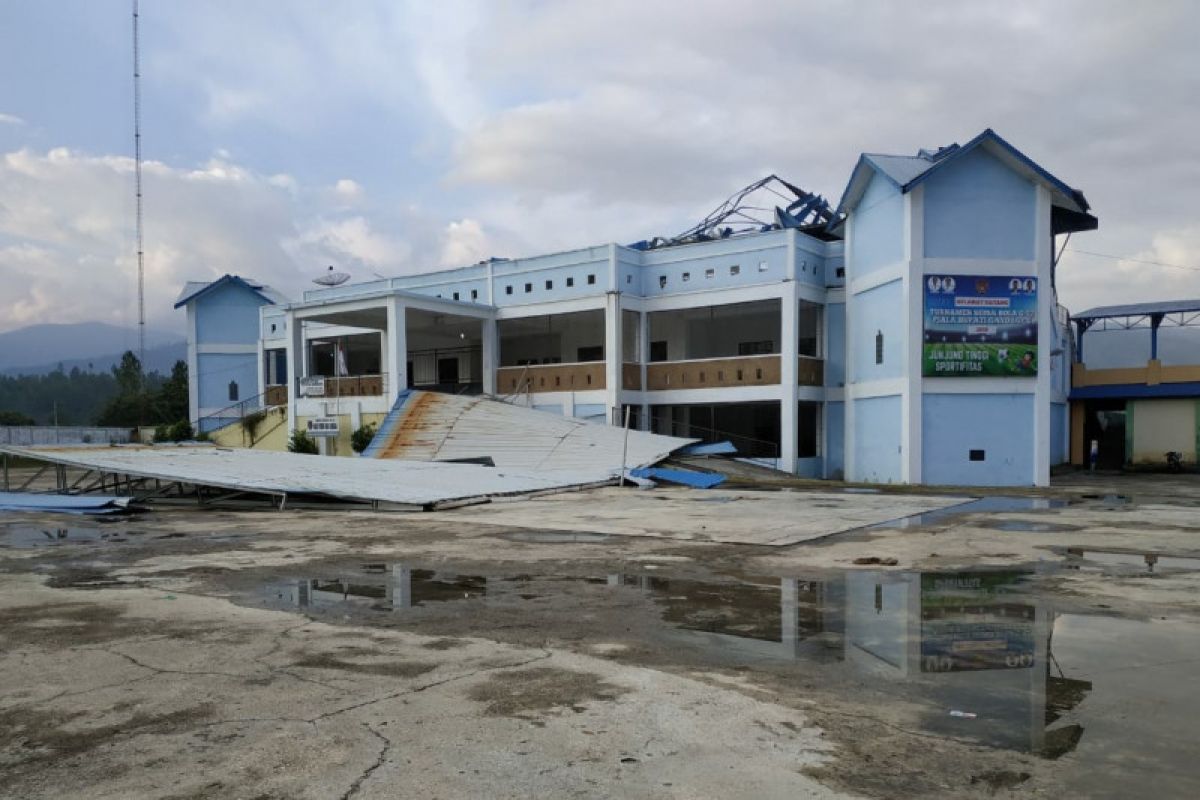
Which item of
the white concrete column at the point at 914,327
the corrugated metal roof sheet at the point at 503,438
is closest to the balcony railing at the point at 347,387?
the corrugated metal roof sheet at the point at 503,438

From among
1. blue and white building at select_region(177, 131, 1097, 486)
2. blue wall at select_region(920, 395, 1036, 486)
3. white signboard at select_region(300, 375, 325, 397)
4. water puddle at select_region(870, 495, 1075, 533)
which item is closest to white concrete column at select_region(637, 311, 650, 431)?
blue and white building at select_region(177, 131, 1097, 486)

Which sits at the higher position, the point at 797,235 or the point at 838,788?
the point at 797,235

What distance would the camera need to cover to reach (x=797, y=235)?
28.3 meters

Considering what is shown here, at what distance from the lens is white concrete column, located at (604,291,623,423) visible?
99.2 feet

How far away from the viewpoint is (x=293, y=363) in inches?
1293

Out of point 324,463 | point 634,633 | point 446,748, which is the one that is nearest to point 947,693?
point 634,633

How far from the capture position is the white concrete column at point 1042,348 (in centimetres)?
2431

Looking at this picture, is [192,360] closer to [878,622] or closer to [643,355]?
[643,355]

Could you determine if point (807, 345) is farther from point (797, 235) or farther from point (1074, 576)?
point (1074, 576)

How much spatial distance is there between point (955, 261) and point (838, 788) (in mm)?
23699

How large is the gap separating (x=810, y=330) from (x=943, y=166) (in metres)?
8.46

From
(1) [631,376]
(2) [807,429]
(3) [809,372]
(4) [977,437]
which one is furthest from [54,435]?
(4) [977,437]

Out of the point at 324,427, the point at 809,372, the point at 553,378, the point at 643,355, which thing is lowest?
the point at 324,427

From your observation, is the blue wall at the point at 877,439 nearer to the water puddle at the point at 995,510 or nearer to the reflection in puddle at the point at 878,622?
the water puddle at the point at 995,510
